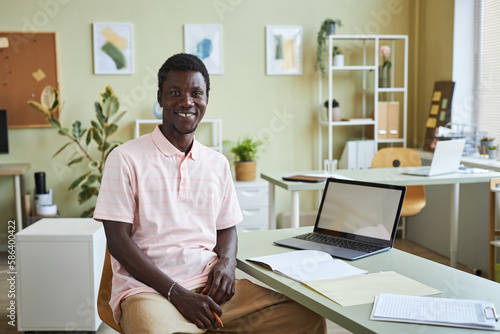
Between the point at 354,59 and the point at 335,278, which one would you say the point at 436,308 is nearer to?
the point at 335,278

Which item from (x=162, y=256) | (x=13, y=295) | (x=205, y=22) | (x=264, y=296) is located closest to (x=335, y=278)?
(x=264, y=296)

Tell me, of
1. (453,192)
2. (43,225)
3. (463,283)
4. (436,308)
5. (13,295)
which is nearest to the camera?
(436,308)

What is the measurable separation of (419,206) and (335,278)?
2.75 m

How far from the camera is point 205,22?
5121 mm

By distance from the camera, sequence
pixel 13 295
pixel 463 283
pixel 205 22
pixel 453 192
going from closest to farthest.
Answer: pixel 463 283
pixel 13 295
pixel 453 192
pixel 205 22

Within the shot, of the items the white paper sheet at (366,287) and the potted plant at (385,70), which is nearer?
the white paper sheet at (366,287)

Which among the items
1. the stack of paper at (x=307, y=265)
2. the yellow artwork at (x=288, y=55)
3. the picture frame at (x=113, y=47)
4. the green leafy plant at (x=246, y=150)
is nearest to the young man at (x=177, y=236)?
the stack of paper at (x=307, y=265)

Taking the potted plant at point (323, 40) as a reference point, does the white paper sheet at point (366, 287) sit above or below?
below

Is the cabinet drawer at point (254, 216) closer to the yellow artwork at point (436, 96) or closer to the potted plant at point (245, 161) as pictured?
the potted plant at point (245, 161)

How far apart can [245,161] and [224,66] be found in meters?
0.86

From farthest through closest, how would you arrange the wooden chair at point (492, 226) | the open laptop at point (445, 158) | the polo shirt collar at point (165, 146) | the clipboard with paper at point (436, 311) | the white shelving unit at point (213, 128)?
the white shelving unit at point (213, 128)
the open laptop at point (445, 158)
the wooden chair at point (492, 226)
the polo shirt collar at point (165, 146)
the clipboard with paper at point (436, 311)

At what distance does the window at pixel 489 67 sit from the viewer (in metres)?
4.61

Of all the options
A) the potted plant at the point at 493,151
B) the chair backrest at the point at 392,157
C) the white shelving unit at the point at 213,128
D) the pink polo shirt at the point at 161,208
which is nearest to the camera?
the pink polo shirt at the point at 161,208

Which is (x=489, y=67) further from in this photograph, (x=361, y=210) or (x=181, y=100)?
(x=181, y=100)
